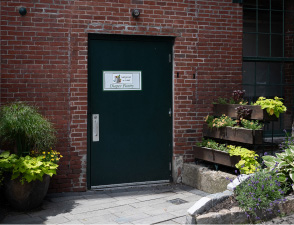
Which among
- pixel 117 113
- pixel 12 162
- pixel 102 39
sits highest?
pixel 102 39

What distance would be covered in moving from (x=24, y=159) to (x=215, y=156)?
3.04m

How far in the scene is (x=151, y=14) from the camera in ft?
22.6

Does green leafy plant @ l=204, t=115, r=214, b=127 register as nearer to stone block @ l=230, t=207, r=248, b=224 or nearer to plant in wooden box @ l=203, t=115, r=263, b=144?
plant in wooden box @ l=203, t=115, r=263, b=144

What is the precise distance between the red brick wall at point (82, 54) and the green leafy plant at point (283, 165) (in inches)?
69.5

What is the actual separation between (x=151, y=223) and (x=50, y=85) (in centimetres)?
285

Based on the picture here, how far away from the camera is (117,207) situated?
5727 millimetres

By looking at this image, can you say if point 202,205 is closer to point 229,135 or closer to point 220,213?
point 220,213

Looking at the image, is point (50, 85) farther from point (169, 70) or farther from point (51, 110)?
point (169, 70)

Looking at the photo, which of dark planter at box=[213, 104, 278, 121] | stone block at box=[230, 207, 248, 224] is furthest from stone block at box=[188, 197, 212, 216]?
dark planter at box=[213, 104, 278, 121]

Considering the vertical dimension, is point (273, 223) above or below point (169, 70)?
below

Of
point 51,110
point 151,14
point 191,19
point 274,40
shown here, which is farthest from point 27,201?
point 274,40

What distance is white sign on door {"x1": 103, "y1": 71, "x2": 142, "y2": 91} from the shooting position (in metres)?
6.73

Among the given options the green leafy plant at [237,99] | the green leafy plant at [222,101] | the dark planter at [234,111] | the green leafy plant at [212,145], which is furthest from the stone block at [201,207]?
the green leafy plant at [222,101]

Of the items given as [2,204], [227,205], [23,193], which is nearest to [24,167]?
[23,193]
